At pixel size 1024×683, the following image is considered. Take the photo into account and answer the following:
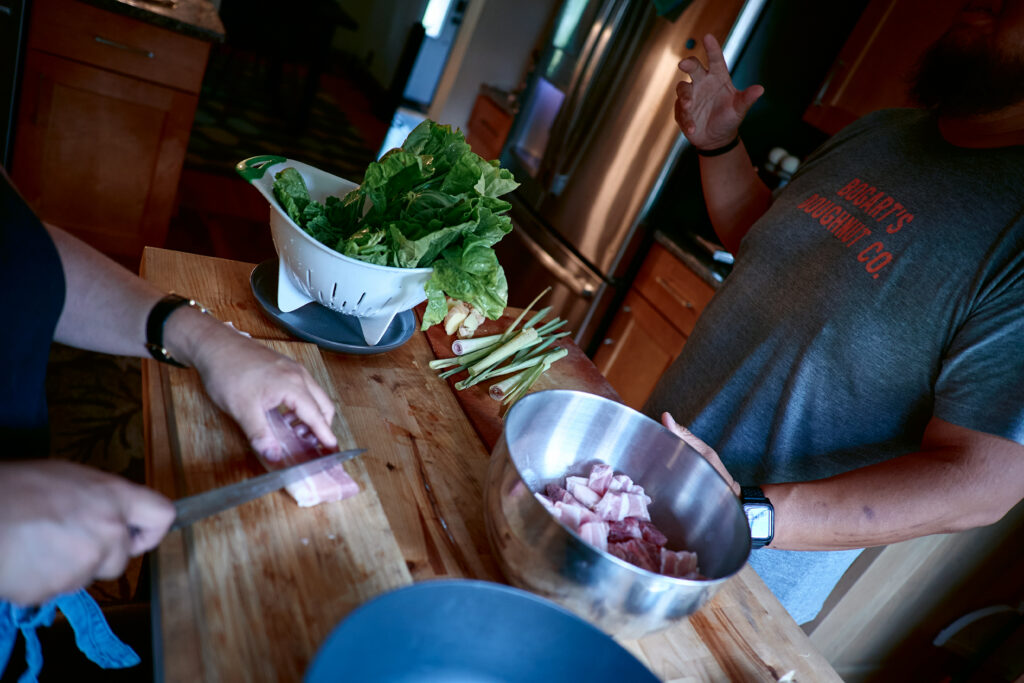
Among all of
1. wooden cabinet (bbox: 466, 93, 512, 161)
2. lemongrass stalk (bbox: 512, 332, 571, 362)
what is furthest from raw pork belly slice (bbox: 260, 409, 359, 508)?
wooden cabinet (bbox: 466, 93, 512, 161)

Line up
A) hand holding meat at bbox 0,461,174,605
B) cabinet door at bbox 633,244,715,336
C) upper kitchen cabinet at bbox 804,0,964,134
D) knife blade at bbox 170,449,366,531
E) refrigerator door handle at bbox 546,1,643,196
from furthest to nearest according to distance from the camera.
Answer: refrigerator door handle at bbox 546,1,643,196 < cabinet door at bbox 633,244,715,336 < upper kitchen cabinet at bbox 804,0,964,134 < knife blade at bbox 170,449,366,531 < hand holding meat at bbox 0,461,174,605

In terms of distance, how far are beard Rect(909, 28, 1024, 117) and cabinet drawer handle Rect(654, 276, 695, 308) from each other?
116 cm

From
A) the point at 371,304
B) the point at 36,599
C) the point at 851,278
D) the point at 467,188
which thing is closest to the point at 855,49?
the point at 851,278

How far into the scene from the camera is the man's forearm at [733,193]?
1704 millimetres

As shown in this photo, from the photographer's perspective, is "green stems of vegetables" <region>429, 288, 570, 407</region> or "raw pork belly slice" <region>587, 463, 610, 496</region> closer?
"raw pork belly slice" <region>587, 463, 610, 496</region>

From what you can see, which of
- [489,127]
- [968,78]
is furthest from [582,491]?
[489,127]

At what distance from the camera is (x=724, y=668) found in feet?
2.69

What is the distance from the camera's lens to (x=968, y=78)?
4.05 feet

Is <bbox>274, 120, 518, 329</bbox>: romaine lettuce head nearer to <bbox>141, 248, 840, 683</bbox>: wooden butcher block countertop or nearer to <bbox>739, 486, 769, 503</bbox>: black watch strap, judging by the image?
<bbox>141, 248, 840, 683</bbox>: wooden butcher block countertop

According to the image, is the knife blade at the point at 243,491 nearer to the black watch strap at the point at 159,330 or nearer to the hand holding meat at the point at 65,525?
the hand holding meat at the point at 65,525

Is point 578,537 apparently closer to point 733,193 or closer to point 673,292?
point 733,193

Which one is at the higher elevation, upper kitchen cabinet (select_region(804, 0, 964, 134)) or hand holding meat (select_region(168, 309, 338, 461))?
upper kitchen cabinet (select_region(804, 0, 964, 134))

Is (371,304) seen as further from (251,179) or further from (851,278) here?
(851,278)

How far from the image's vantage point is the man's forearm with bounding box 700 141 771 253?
1704 millimetres
